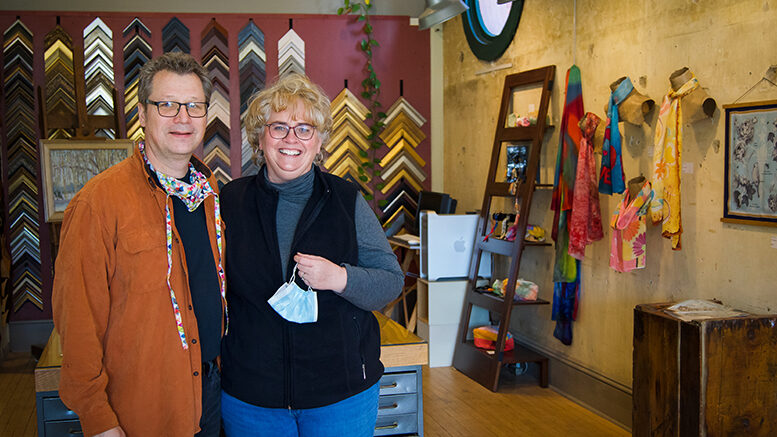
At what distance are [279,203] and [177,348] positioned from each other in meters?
0.47

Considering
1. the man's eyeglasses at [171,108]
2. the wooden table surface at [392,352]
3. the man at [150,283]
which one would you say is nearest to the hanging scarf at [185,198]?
the man at [150,283]

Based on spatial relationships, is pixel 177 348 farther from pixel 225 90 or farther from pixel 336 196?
pixel 225 90

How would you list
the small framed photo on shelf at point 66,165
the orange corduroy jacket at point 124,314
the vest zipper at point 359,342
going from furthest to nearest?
the small framed photo on shelf at point 66,165, the vest zipper at point 359,342, the orange corduroy jacket at point 124,314

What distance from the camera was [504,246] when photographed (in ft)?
16.7

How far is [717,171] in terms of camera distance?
11.4ft

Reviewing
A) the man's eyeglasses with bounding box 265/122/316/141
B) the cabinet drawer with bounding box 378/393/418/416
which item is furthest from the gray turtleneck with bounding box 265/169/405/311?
the cabinet drawer with bounding box 378/393/418/416

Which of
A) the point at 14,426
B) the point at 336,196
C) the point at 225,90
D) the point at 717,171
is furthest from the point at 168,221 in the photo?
the point at 225,90

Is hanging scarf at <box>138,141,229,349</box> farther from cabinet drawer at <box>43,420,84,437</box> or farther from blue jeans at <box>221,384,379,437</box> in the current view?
cabinet drawer at <box>43,420,84,437</box>

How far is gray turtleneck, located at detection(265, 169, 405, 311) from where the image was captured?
74.0 inches

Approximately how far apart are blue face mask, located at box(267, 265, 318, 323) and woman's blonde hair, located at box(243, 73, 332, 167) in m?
0.42

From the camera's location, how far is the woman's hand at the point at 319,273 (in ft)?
5.86

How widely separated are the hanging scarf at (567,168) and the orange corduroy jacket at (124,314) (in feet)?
10.2

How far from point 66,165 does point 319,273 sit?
427 cm

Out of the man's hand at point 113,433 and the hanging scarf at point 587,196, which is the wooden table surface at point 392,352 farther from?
the hanging scarf at point 587,196
